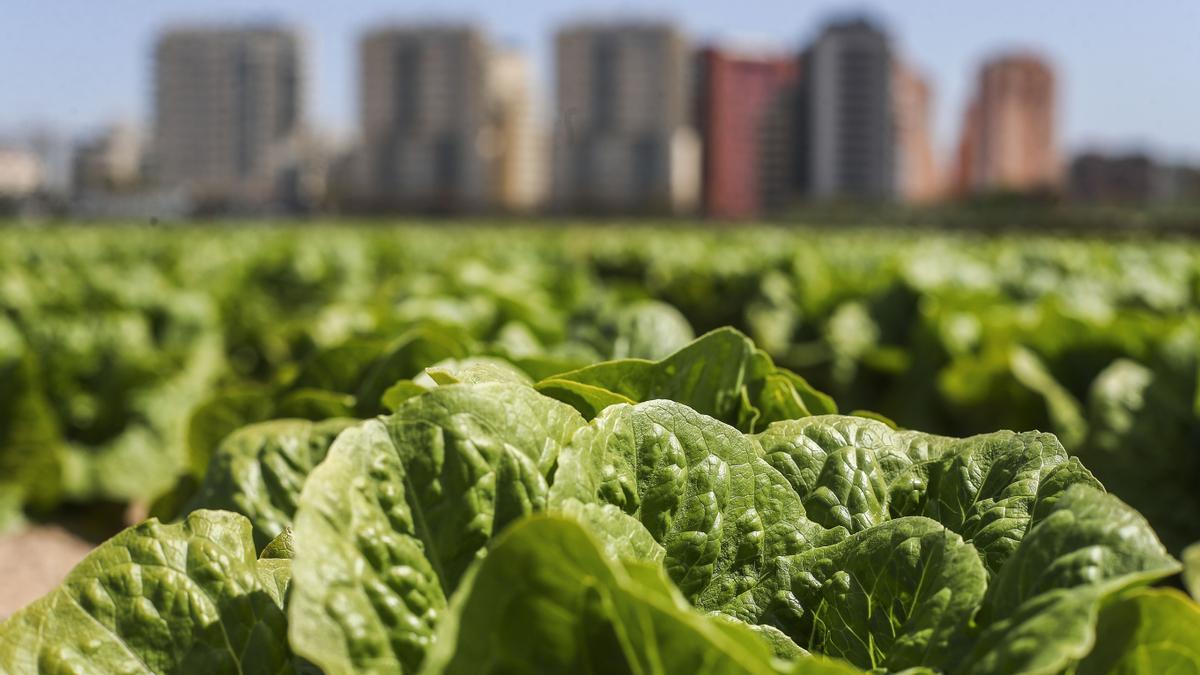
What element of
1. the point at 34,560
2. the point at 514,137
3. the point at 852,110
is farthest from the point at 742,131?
the point at 34,560

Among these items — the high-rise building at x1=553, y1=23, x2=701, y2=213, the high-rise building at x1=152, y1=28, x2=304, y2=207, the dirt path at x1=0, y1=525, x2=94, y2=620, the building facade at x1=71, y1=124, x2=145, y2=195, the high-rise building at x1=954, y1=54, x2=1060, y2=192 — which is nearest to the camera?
the dirt path at x1=0, y1=525, x2=94, y2=620

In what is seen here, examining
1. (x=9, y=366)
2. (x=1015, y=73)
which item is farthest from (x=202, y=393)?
(x=1015, y=73)

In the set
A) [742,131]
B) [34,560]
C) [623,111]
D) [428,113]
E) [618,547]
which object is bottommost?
[34,560]

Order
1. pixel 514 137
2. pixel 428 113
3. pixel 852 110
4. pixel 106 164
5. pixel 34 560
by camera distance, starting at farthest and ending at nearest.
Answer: pixel 106 164
pixel 514 137
pixel 428 113
pixel 852 110
pixel 34 560

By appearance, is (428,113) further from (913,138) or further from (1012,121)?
(1012,121)

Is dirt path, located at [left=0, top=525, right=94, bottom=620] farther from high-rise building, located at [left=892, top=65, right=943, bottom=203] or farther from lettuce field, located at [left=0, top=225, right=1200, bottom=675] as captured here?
high-rise building, located at [left=892, top=65, right=943, bottom=203]

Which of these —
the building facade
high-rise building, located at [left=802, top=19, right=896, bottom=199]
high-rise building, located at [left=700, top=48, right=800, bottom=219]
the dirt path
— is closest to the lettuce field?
the dirt path
